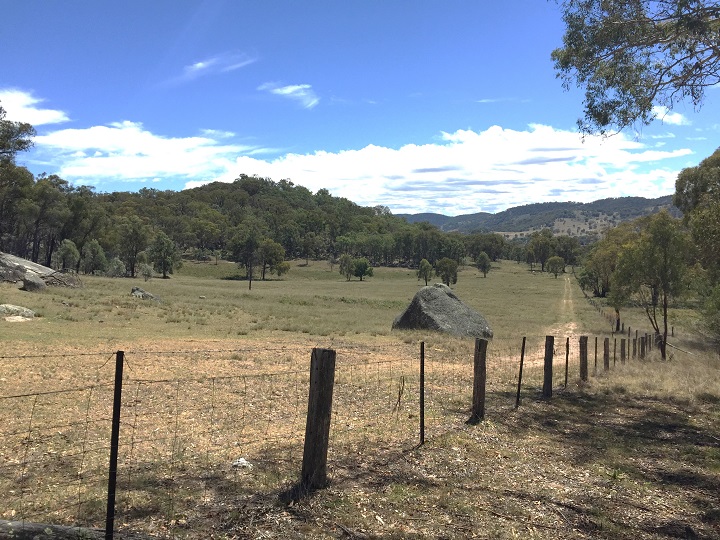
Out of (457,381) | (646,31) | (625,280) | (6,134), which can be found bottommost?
(457,381)

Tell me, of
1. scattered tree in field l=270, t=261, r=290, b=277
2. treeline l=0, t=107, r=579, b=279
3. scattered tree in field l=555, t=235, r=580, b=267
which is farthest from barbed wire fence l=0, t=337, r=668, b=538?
scattered tree in field l=555, t=235, r=580, b=267

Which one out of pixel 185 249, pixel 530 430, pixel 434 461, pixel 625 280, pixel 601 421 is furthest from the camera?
pixel 185 249

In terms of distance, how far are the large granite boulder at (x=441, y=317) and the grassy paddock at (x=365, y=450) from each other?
11.4 metres

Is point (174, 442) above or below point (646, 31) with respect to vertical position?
below

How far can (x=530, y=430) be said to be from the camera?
9.44 metres

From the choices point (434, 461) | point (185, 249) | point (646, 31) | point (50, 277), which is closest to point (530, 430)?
point (434, 461)

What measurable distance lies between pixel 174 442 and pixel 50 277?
123ft

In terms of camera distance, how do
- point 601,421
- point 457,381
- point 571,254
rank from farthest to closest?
1. point 571,254
2. point 457,381
3. point 601,421

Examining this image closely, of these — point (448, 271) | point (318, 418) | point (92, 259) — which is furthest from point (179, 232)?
point (318, 418)

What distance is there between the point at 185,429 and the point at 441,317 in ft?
74.2

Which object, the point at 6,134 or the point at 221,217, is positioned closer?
the point at 6,134

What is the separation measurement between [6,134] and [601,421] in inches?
1814

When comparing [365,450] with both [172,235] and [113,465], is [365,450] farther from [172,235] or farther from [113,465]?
[172,235]

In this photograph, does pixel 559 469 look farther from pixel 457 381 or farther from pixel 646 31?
pixel 646 31
